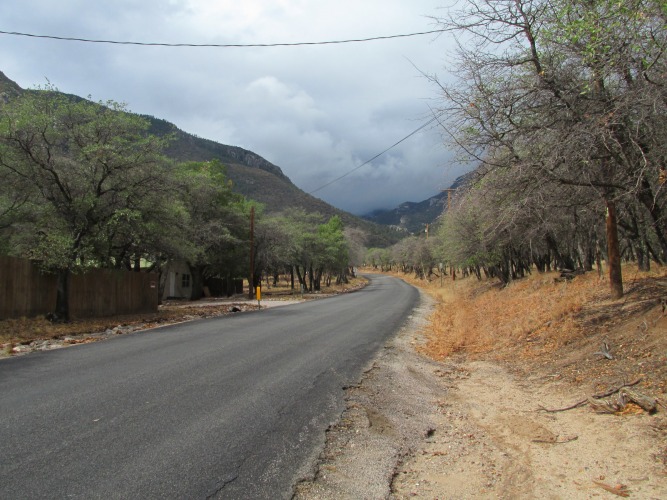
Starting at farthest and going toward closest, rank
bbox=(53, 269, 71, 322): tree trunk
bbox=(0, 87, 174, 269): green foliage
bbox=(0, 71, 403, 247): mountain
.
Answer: bbox=(0, 71, 403, 247): mountain → bbox=(53, 269, 71, 322): tree trunk → bbox=(0, 87, 174, 269): green foliage

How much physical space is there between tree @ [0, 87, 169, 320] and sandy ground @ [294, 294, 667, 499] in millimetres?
13078

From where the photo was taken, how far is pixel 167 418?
5598 mm

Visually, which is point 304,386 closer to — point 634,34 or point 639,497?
point 639,497

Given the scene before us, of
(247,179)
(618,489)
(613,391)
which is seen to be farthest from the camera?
(247,179)

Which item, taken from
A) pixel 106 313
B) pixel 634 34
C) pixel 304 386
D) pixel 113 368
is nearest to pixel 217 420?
pixel 304 386

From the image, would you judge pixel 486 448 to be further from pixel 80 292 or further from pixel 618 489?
pixel 80 292

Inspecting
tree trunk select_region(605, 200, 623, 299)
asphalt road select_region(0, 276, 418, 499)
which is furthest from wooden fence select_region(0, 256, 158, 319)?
tree trunk select_region(605, 200, 623, 299)

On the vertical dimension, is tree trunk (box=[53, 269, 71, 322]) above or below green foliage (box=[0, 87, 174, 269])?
below

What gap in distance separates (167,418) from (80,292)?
14.7m

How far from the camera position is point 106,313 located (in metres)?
19.7

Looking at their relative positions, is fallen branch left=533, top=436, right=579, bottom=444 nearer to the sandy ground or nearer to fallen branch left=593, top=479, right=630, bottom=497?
the sandy ground

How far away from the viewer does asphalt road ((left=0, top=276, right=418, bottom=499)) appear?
13.0 feet

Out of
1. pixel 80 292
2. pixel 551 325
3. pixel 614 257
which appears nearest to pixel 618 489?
pixel 551 325

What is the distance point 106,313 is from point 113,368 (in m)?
12.4
